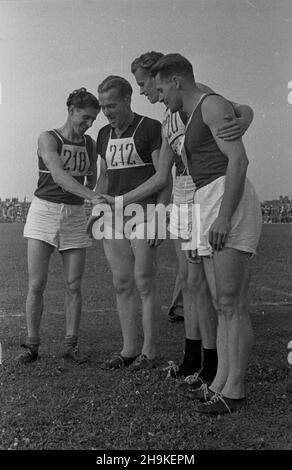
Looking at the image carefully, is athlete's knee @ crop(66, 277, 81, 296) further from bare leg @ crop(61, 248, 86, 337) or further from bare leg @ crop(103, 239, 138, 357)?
bare leg @ crop(103, 239, 138, 357)

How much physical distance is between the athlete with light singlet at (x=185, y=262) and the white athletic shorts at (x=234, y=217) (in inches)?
9.0

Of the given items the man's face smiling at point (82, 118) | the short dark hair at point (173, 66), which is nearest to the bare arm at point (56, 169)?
the man's face smiling at point (82, 118)

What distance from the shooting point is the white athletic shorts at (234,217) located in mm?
2135

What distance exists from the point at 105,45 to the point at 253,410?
1.66m

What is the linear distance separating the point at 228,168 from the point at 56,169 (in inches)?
37.6

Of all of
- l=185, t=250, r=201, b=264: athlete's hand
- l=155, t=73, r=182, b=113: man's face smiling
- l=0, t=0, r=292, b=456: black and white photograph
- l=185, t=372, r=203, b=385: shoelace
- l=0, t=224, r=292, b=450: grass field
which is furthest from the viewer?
l=185, t=372, r=203, b=385: shoelace

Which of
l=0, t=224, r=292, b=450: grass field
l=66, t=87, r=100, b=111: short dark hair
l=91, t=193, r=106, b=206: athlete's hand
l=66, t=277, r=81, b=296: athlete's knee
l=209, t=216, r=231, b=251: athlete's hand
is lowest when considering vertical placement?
l=0, t=224, r=292, b=450: grass field

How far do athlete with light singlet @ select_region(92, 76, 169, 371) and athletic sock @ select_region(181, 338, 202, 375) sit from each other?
193mm

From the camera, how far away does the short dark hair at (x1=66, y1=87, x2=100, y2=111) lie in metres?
2.72

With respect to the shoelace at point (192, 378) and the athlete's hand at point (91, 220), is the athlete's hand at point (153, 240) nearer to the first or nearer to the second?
the athlete's hand at point (91, 220)

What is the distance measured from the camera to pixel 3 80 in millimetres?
2621

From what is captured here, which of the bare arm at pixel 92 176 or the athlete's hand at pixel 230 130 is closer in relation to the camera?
the athlete's hand at pixel 230 130

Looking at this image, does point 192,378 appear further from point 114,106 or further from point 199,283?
point 114,106

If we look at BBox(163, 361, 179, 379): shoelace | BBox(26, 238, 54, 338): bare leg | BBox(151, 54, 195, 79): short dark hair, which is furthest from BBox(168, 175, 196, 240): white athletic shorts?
BBox(26, 238, 54, 338): bare leg
